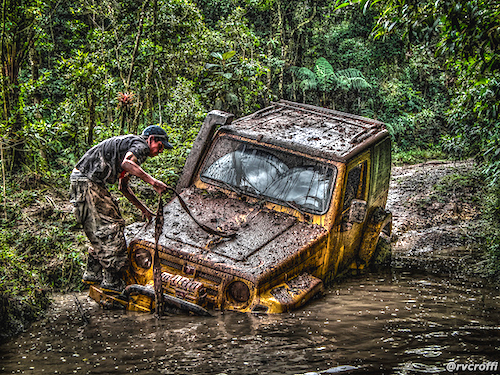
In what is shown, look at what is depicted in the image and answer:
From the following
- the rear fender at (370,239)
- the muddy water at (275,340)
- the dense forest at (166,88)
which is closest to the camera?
the muddy water at (275,340)

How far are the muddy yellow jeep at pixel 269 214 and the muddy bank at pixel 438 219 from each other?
97cm

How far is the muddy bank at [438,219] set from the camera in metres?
6.44

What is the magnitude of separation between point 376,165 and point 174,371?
3978mm

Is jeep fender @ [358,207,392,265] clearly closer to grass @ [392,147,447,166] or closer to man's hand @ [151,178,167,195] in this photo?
man's hand @ [151,178,167,195]

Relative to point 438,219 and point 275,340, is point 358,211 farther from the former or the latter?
point 438,219

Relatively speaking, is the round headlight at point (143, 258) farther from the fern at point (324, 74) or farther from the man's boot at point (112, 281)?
the fern at point (324, 74)

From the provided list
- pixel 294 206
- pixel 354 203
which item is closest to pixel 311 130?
pixel 294 206

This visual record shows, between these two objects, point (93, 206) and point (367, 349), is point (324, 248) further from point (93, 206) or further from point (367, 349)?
point (93, 206)

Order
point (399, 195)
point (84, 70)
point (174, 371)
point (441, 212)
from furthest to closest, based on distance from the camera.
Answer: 1. point (399, 195)
2. point (441, 212)
3. point (84, 70)
4. point (174, 371)

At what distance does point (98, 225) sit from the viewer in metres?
4.40

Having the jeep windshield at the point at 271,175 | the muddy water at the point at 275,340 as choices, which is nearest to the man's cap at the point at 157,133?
the jeep windshield at the point at 271,175

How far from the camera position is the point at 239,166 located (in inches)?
213

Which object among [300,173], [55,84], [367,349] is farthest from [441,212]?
[55,84]

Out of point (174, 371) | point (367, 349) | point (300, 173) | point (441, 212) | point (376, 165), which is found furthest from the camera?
point (441, 212)
